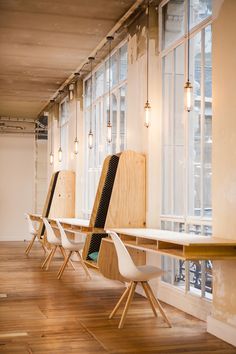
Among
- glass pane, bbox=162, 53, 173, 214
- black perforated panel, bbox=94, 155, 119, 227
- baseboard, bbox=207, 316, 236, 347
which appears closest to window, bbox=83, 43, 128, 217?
black perforated panel, bbox=94, 155, 119, 227

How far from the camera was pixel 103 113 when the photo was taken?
1059cm

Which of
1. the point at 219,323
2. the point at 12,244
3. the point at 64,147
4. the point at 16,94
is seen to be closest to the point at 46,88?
the point at 16,94

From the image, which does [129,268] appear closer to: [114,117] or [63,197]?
[114,117]

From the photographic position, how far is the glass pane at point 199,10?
246 inches

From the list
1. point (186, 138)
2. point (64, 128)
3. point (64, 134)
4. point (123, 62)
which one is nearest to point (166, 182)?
point (186, 138)

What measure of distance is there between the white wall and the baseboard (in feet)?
40.3

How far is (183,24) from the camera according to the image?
7.00 metres

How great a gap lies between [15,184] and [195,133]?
37.2ft

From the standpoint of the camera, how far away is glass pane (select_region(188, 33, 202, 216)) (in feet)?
21.2

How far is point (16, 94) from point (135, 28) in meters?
5.92

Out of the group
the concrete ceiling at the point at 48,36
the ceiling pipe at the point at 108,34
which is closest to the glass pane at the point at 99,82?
the ceiling pipe at the point at 108,34

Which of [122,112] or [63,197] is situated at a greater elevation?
[122,112]

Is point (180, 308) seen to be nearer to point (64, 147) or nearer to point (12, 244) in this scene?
point (64, 147)

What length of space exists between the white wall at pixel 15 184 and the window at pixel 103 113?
19.1 feet
